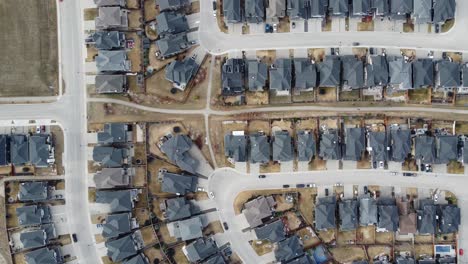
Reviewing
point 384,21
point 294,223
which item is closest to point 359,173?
point 294,223

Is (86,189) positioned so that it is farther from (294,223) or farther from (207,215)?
(294,223)

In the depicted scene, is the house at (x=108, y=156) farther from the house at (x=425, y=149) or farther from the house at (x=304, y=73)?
the house at (x=425, y=149)

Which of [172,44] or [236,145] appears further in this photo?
[236,145]

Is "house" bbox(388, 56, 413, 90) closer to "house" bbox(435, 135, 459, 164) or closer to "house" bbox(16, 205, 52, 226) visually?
"house" bbox(435, 135, 459, 164)

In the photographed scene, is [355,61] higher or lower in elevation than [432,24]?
lower

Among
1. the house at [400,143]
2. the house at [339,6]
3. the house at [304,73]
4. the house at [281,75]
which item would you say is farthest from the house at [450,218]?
the house at [339,6]

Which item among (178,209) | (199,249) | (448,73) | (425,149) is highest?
(448,73)

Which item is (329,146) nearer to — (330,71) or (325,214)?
(325,214)

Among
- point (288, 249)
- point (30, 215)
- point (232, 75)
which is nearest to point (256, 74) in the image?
point (232, 75)
